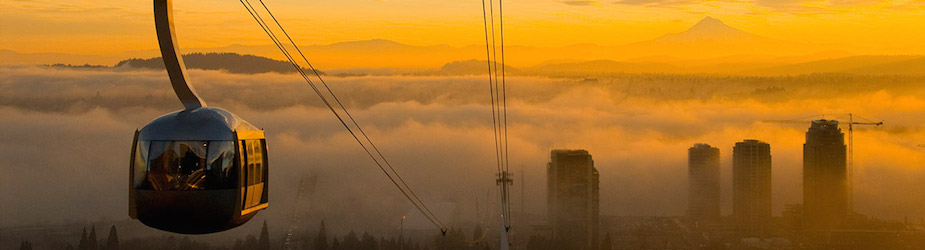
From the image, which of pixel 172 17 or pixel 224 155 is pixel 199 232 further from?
pixel 172 17

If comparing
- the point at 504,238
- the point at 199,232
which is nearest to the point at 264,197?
the point at 199,232

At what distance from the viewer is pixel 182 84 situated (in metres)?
40.2

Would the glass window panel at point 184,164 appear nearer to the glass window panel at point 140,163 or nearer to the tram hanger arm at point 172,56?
the glass window panel at point 140,163

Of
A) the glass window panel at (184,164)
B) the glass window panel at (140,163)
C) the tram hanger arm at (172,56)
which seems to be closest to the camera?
the glass window panel at (184,164)

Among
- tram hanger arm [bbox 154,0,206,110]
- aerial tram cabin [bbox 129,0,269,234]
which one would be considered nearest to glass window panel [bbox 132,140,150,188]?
aerial tram cabin [bbox 129,0,269,234]

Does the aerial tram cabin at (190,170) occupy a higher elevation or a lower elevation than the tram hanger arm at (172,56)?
lower

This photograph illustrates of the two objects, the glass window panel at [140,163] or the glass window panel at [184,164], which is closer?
the glass window panel at [184,164]

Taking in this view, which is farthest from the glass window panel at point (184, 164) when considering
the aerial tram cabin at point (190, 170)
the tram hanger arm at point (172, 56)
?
the tram hanger arm at point (172, 56)

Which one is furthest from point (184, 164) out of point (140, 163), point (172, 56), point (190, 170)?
point (172, 56)

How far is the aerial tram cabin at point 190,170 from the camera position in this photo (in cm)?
3894

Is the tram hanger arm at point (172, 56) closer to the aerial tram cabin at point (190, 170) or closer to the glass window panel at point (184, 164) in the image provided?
the aerial tram cabin at point (190, 170)

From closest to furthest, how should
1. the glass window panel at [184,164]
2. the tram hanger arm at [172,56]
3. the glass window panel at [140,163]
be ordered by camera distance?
the glass window panel at [184,164] → the glass window panel at [140,163] → the tram hanger arm at [172,56]

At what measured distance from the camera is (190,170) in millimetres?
39031

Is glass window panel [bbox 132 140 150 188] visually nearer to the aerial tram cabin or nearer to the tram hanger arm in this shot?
the aerial tram cabin
